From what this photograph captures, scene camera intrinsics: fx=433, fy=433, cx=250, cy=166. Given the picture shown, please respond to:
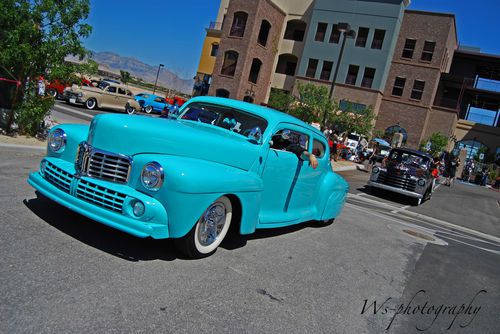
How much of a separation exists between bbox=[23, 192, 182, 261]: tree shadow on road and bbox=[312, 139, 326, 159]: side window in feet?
9.14

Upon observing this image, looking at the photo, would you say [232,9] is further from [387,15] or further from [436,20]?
[436,20]

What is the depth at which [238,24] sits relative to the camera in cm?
3831

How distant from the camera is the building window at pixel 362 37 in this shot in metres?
37.7

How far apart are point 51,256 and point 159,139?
56.8 inches

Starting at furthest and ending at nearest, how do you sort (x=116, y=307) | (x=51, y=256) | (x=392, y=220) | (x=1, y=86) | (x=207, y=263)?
(x=392, y=220) → (x=1, y=86) → (x=207, y=263) → (x=51, y=256) → (x=116, y=307)

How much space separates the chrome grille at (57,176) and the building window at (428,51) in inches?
1522

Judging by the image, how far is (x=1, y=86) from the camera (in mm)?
9516

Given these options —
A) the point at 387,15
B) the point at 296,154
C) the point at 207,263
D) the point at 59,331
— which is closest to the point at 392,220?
the point at 296,154

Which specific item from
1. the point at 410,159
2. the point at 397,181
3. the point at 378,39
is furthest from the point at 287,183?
the point at 378,39

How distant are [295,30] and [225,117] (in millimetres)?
40369

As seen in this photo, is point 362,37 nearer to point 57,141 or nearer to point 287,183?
point 287,183

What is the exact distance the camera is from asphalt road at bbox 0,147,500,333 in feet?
10.3

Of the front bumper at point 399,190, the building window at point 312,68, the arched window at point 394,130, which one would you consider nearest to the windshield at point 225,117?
the front bumper at point 399,190

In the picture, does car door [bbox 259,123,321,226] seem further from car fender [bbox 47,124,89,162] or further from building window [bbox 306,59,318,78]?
building window [bbox 306,59,318,78]
